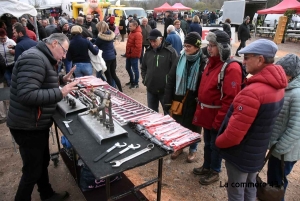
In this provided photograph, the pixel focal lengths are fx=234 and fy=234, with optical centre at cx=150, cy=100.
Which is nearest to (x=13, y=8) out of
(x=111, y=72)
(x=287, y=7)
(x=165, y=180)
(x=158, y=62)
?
Result: (x=111, y=72)

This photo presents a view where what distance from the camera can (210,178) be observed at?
3.04 m

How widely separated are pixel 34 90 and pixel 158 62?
6.71 feet

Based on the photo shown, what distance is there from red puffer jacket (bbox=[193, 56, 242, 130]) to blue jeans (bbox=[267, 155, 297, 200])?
724 mm

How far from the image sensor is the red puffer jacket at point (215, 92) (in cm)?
238

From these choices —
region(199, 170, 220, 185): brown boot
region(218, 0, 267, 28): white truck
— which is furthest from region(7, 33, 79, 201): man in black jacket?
region(218, 0, 267, 28): white truck

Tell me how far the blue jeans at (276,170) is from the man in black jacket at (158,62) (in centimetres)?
153

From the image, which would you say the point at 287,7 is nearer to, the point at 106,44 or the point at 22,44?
the point at 106,44

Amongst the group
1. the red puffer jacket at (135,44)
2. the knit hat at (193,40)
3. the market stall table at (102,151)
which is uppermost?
the knit hat at (193,40)

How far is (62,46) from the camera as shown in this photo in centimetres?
223

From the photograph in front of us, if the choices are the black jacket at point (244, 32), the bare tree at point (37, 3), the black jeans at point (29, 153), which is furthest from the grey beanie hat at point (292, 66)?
the bare tree at point (37, 3)

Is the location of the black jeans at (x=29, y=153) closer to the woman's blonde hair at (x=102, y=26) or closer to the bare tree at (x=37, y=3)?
the woman's blonde hair at (x=102, y=26)

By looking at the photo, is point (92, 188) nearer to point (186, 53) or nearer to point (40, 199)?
point (40, 199)

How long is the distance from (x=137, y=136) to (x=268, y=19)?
70.8 ft

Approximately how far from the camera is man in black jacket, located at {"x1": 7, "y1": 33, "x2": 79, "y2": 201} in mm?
1975
